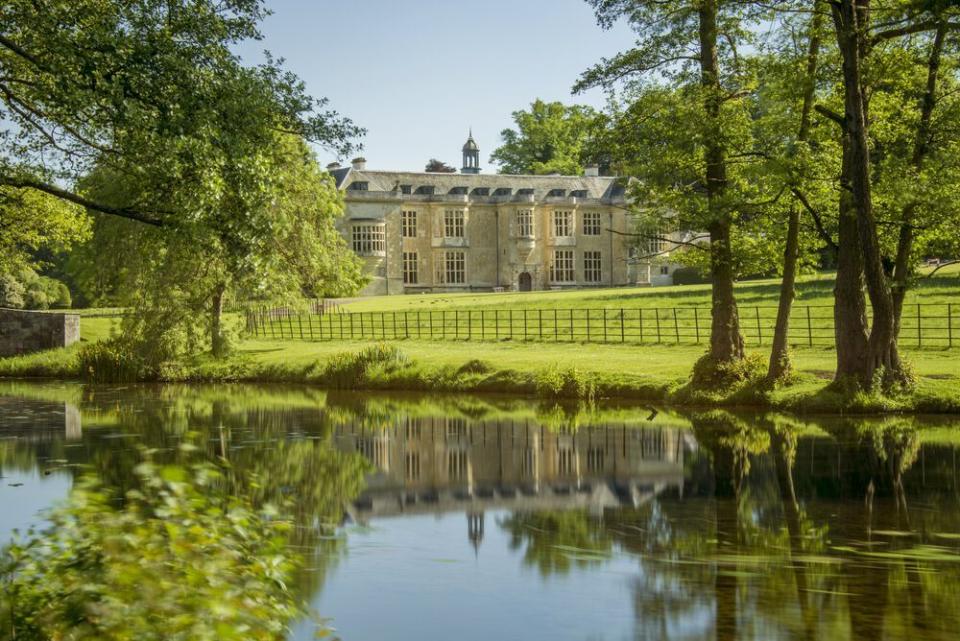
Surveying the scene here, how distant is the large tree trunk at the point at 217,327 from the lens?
30.6 metres

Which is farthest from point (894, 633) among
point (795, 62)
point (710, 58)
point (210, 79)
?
point (710, 58)

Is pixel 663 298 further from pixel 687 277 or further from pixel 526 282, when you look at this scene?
pixel 526 282

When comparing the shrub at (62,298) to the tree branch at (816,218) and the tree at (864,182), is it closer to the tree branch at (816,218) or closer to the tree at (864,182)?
the tree branch at (816,218)

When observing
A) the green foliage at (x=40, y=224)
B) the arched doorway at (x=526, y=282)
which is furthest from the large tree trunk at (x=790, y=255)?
the arched doorway at (x=526, y=282)

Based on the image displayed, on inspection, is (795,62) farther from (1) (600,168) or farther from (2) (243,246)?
(1) (600,168)

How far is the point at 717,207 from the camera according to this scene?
20234 millimetres

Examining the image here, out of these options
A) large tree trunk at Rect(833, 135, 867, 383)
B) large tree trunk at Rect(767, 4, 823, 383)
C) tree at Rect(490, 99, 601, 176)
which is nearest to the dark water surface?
large tree trunk at Rect(833, 135, 867, 383)

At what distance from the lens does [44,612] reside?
5.72 metres

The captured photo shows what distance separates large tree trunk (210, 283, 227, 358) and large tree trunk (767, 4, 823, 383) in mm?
15335

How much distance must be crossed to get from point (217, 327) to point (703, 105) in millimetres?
15763

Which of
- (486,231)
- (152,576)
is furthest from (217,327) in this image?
(486,231)

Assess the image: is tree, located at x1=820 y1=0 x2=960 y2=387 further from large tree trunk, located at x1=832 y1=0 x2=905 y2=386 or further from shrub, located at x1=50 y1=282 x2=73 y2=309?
shrub, located at x1=50 y1=282 x2=73 y2=309

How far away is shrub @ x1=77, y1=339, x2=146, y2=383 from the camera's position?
98.5ft

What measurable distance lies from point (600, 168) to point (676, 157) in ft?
175
